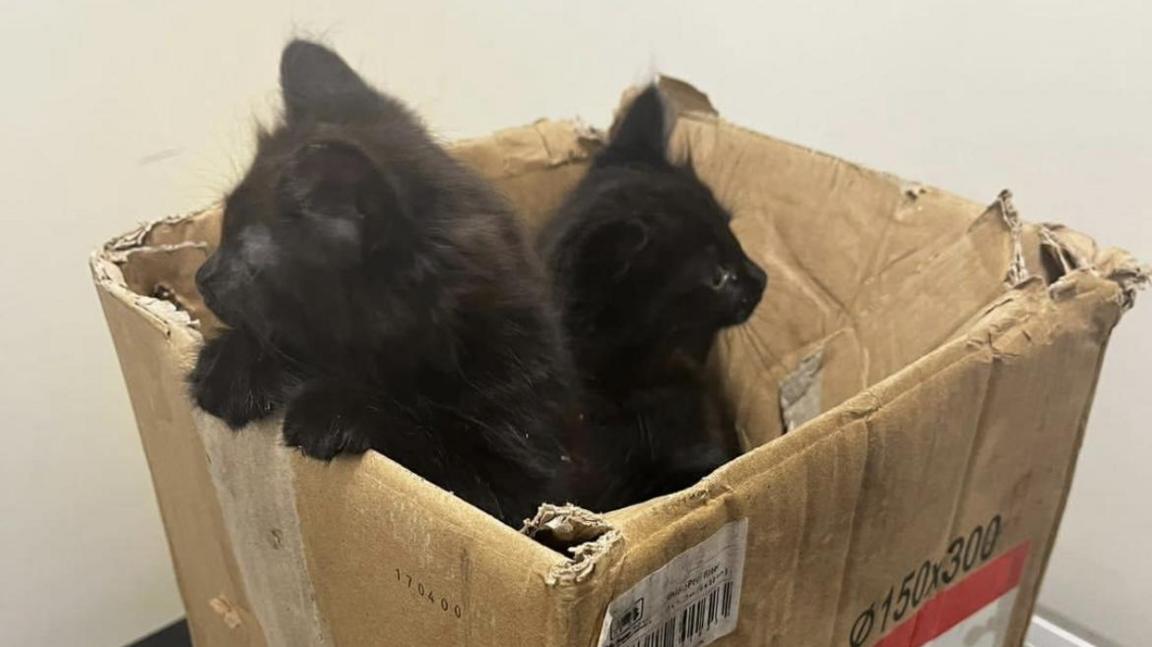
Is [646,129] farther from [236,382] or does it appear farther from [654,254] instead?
[236,382]

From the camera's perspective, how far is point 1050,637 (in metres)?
1.31

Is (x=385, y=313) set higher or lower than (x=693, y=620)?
higher

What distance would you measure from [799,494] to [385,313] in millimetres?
304

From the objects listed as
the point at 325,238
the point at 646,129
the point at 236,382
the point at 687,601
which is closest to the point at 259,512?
the point at 236,382

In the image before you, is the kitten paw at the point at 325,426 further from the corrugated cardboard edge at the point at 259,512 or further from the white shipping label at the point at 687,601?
the white shipping label at the point at 687,601

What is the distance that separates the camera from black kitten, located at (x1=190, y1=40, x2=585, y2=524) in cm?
71

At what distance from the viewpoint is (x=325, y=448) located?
0.66 metres

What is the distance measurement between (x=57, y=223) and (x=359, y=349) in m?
0.66

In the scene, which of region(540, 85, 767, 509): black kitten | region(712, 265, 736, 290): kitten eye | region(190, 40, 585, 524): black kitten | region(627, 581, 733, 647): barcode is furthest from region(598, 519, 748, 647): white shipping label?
region(712, 265, 736, 290): kitten eye

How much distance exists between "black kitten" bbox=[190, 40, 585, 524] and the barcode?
0.60ft

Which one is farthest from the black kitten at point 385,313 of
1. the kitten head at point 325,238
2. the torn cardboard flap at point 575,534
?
the torn cardboard flap at point 575,534

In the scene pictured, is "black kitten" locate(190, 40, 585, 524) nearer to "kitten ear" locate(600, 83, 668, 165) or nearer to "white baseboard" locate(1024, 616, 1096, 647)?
"kitten ear" locate(600, 83, 668, 165)

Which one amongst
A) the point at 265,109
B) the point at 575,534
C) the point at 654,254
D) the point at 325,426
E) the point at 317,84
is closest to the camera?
the point at 575,534

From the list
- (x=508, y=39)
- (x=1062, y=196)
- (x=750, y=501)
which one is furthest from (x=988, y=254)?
(x=508, y=39)
